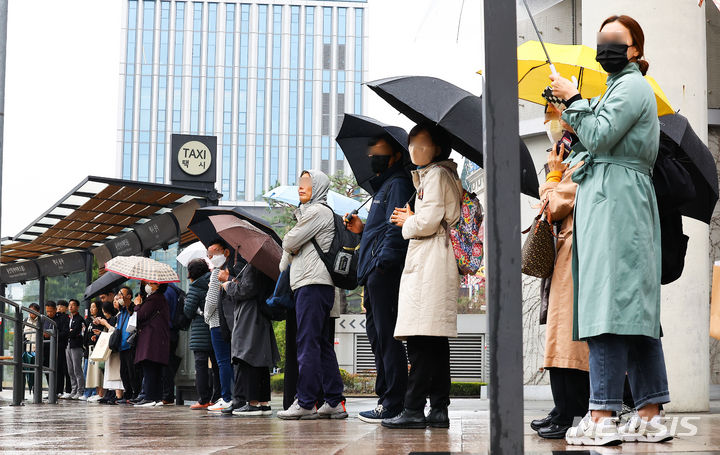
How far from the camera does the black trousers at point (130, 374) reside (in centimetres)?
1344

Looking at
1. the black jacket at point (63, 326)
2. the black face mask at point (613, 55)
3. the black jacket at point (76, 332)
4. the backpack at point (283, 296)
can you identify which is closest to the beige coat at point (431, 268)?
the black face mask at point (613, 55)

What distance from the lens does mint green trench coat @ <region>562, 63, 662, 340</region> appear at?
4098 mm

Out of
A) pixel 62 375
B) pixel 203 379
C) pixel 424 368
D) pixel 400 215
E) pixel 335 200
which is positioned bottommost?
pixel 62 375

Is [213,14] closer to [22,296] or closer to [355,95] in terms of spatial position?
[355,95]

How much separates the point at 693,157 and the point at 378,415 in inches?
116

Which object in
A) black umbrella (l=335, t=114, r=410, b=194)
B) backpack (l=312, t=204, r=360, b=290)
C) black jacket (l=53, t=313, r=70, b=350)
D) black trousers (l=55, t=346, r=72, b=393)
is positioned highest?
black umbrella (l=335, t=114, r=410, b=194)

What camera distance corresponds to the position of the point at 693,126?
8.01 metres

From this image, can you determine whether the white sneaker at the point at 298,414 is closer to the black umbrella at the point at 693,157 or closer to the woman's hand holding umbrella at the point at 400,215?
the woman's hand holding umbrella at the point at 400,215

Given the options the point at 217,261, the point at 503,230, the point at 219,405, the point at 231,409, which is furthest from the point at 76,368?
the point at 503,230

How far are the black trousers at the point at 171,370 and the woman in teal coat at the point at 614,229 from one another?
9.17m

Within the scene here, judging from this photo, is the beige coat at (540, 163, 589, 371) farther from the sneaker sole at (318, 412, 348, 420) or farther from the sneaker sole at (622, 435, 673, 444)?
the sneaker sole at (318, 412, 348, 420)

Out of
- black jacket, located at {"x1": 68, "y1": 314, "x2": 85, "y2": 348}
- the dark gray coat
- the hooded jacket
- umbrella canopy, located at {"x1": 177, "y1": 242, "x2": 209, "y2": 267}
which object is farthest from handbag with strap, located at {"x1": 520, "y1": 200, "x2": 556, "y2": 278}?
black jacket, located at {"x1": 68, "y1": 314, "x2": 85, "y2": 348}

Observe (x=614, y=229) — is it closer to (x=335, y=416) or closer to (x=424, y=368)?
(x=424, y=368)

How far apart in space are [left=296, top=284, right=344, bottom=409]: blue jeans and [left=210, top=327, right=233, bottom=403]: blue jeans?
7.33 feet
